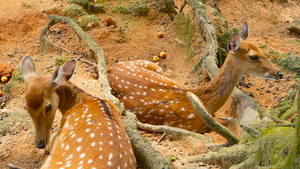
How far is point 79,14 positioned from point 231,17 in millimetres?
4804

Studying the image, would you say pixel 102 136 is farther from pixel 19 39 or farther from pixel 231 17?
pixel 231 17

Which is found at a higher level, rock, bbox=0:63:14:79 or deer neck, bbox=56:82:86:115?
deer neck, bbox=56:82:86:115

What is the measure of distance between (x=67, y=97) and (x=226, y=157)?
2.37m

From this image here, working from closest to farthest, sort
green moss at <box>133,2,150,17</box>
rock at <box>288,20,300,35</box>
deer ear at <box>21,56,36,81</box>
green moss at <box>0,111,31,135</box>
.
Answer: deer ear at <box>21,56,36,81</box> < green moss at <box>0,111,31,135</box> < green moss at <box>133,2,150,17</box> < rock at <box>288,20,300,35</box>

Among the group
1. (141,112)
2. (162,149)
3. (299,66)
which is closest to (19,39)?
(141,112)

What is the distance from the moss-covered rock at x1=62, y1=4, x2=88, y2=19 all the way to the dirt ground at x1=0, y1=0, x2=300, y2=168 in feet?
0.95

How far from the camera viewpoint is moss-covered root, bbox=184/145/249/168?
4.33 m

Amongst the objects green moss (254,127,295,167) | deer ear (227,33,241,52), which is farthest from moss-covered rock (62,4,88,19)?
green moss (254,127,295,167)

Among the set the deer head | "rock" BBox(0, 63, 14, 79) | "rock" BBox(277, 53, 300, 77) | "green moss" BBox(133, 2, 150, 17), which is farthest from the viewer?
"green moss" BBox(133, 2, 150, 17)

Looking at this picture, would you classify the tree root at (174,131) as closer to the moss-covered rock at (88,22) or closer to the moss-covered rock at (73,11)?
the moss-covered rock at (88,22)

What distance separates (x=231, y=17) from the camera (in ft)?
37.0

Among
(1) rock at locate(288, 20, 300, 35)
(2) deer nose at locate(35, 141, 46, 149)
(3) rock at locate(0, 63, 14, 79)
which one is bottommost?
(3) rock at locate(0, 63, 14, 79)

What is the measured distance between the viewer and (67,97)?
17.3ft

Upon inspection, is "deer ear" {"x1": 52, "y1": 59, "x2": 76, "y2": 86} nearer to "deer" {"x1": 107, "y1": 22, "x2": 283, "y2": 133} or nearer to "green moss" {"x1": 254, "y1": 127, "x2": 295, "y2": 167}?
"deer" {"x1": 107, "y1": 22, "x2": 283, "y2": 133}
